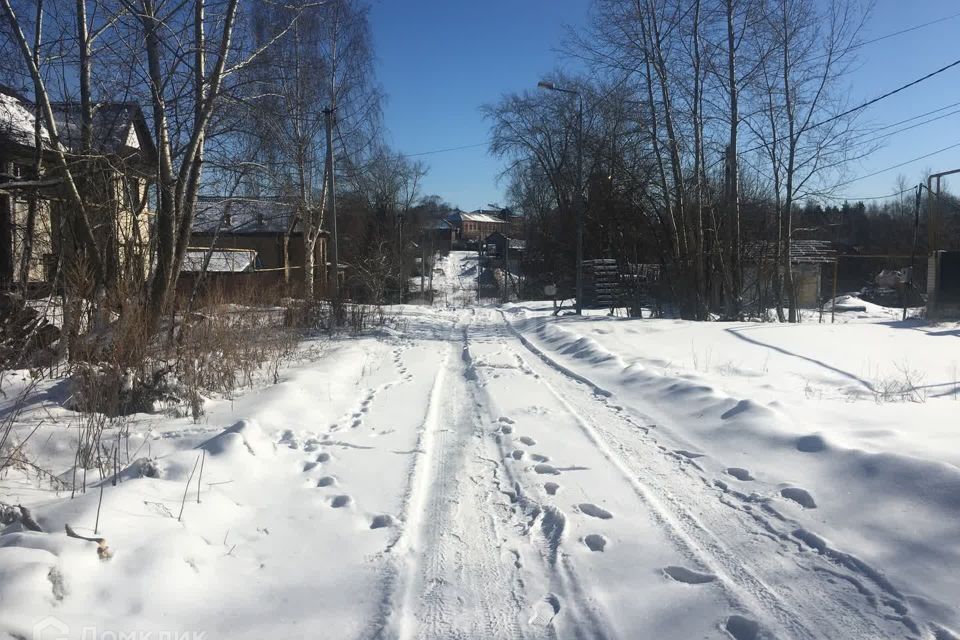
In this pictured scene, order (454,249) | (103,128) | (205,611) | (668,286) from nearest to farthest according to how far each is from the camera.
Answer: (205,611), (103,128), (668,286), (454,249)

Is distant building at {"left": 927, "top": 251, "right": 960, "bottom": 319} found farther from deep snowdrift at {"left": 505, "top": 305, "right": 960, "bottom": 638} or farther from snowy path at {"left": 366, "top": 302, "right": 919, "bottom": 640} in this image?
snowy path at {"left": 366, "top": 302, "right": 919, "bottom": 640}

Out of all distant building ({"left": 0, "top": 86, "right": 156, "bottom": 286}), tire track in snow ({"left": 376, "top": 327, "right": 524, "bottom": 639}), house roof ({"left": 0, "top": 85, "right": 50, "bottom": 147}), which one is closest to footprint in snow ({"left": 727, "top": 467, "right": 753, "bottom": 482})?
tire track in snow ({"left": 376, "top": 327, "right": 524, "bottom": 639})

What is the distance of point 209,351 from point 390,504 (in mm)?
4581

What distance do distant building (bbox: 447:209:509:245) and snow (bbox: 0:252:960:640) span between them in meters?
122

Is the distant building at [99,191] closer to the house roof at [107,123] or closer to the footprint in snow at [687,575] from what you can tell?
the house roof at [107,123]

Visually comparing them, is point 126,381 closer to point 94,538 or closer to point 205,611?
point 94,538

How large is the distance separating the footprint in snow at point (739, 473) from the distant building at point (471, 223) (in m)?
124

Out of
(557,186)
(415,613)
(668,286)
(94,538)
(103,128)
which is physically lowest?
(415,613)

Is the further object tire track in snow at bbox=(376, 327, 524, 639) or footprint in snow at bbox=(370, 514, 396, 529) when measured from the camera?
footprint in snow at bbox=(370, 514, 396, 529)

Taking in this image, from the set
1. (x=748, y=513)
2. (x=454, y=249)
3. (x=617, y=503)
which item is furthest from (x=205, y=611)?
(x=454, y=249)

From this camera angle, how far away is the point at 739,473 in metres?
5.09

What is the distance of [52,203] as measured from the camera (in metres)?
9.65

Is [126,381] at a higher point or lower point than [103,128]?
lower

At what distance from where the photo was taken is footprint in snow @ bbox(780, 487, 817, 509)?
437 centimetres
